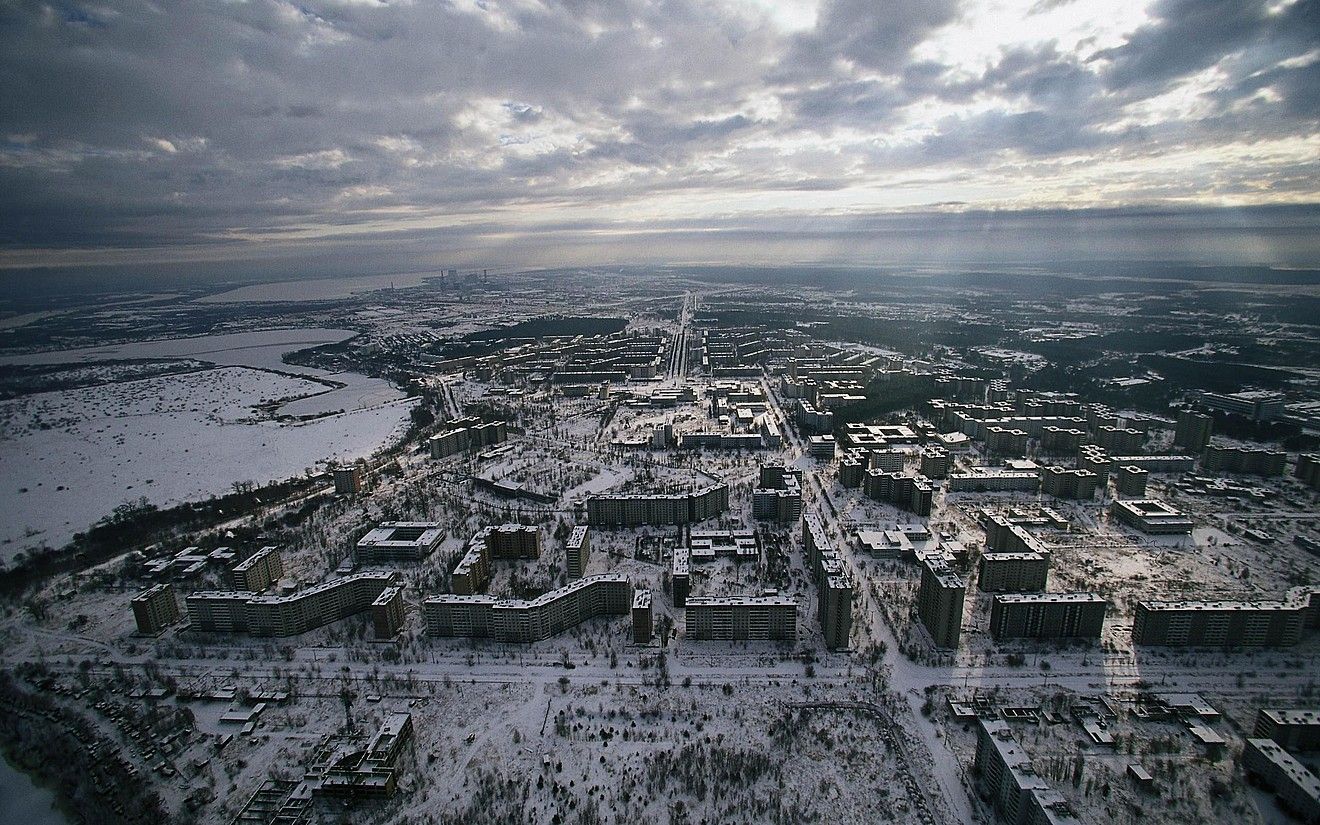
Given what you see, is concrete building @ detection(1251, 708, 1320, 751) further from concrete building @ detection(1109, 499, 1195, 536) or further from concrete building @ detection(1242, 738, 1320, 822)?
concrete building @ detection(1109, 499, 1195, 536)

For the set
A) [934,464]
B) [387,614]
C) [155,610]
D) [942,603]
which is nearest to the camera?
[942,603]

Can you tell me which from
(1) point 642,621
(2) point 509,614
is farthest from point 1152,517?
(2) point 509,614

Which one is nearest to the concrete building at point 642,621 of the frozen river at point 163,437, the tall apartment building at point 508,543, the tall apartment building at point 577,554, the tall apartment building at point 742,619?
the tall apartment building at point 742,619

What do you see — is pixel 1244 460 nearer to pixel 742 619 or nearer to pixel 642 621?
pixel 742 619

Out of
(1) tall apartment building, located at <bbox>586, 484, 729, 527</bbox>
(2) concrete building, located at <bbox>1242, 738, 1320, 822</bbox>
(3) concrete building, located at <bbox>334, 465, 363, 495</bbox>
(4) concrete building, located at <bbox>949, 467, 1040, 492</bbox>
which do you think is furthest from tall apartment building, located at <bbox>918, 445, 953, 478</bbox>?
(3) concrete building, located at <bbox>334, 465, 363, 495</bbox>

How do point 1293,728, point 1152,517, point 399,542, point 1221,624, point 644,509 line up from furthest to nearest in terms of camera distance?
1. point 644,509
2. point 1152,517
3. point 399,542
4. point 1221,624
5. point 1293,728

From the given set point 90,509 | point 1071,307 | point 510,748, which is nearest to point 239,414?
point 90,509

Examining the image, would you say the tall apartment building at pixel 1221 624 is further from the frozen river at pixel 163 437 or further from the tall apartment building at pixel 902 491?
the frozen river at pixel 163 437
